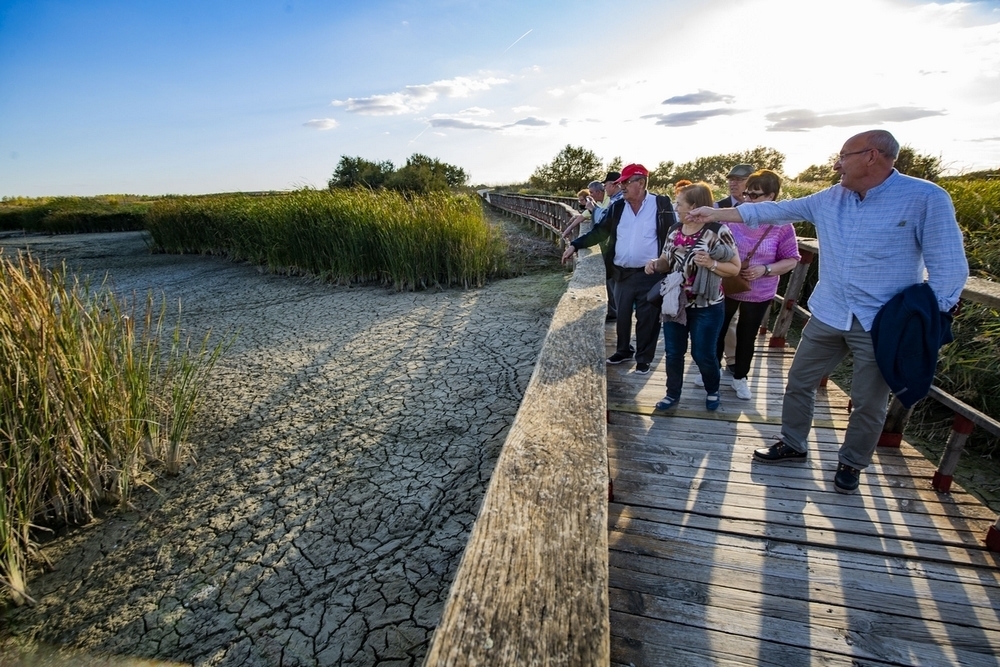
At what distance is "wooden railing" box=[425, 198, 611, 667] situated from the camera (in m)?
0.97

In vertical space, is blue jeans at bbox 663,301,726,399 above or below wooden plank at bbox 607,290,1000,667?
above

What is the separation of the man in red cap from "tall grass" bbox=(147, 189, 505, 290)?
504 centimetres

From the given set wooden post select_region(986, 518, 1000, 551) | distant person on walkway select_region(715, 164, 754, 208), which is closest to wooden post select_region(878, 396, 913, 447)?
wooden post select_region(986, 518, 1000, 551)

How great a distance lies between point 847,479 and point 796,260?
141cm

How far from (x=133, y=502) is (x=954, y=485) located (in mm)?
4818

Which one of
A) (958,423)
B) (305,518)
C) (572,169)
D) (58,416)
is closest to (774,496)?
(958,423)

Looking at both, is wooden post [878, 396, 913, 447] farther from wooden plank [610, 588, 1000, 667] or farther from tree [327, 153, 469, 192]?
tree [327, 153, 469, 192]

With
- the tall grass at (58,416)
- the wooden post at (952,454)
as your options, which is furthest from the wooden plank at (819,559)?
the tall grass at (58,416)

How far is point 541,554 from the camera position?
3.95 ft

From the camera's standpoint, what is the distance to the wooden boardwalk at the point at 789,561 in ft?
4.97

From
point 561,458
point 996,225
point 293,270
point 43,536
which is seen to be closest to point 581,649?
point 561,458

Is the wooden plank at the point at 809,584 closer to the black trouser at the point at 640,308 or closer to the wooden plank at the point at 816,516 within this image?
the wooden plank at the point at 816,516

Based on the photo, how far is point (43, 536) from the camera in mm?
2865

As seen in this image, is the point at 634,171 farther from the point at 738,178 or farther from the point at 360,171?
the point at 360,171
